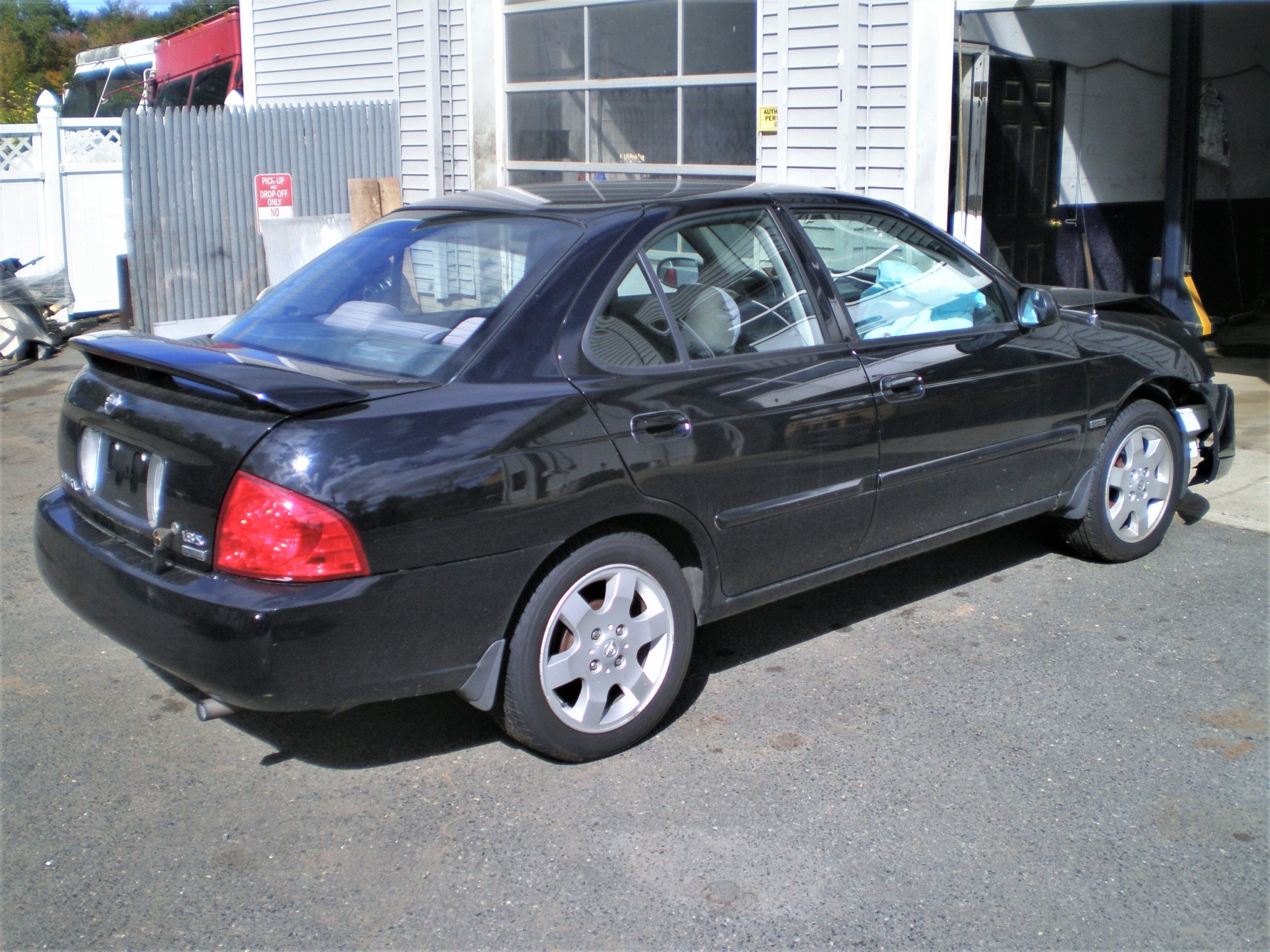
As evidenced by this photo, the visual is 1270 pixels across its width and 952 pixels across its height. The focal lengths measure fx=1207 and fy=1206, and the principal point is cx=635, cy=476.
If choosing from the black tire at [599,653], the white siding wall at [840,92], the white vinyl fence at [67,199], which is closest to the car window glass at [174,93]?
the white vinyl fence at [67,199]

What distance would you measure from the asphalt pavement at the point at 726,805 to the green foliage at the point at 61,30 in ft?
137

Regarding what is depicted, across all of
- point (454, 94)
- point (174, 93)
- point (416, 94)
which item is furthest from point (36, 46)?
point (454, 94)

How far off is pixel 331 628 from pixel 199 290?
9062 mm

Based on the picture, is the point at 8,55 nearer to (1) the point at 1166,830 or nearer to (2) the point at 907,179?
(2) the point at 907,179

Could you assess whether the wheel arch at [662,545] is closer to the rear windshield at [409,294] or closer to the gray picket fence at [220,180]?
the rear windshield at [409,294]

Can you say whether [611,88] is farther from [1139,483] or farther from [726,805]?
[726,805]

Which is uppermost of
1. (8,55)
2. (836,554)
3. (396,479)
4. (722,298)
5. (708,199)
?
(8,55)

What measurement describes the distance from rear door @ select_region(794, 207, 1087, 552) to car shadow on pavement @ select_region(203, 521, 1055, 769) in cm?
59

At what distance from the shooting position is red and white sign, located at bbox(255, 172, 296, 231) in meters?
11.2

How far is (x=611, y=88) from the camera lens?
1041 centimetres

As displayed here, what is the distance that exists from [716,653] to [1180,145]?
24.7 ft

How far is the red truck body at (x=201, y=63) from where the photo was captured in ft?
50.5

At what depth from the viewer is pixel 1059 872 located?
3.03 meters

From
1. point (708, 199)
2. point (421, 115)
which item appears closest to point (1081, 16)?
point (421, 115)
